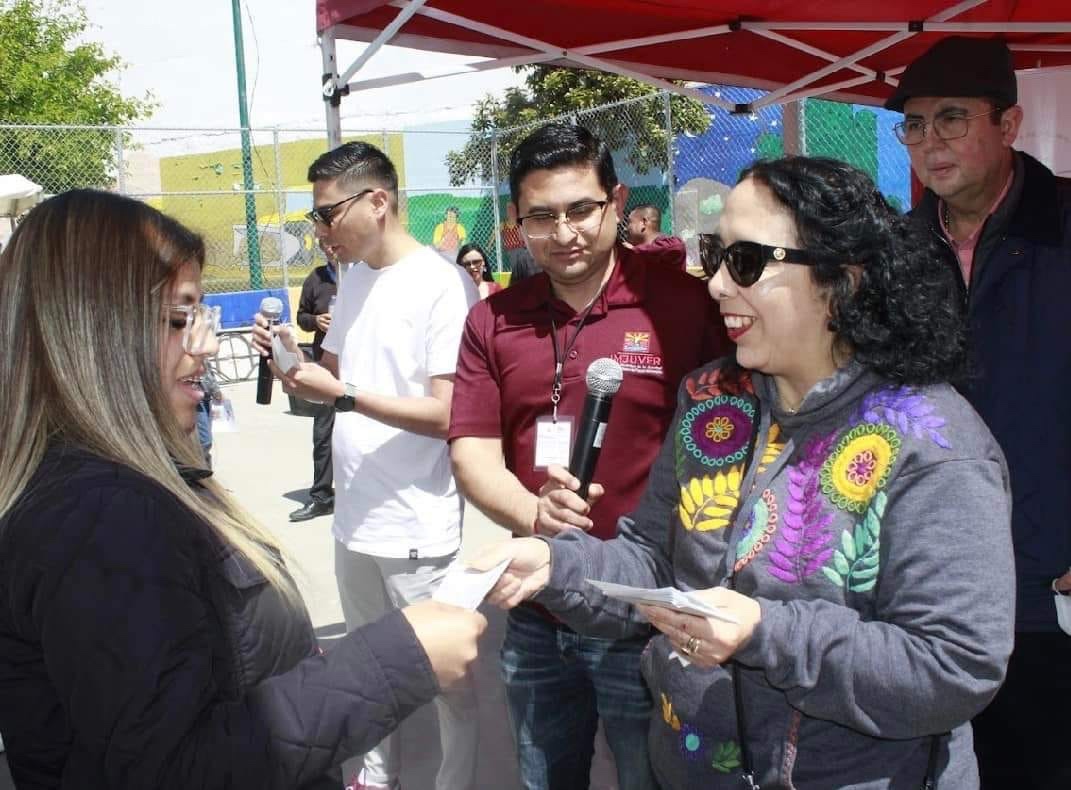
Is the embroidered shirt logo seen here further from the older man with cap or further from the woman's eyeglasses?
the woman's eyeglasses

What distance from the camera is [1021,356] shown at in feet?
8.09

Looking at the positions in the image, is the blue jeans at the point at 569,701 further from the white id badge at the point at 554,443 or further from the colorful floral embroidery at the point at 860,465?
the colorful floral embroidery at the point at 860,465

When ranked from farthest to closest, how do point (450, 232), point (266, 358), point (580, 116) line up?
point (450, 232) → point (580, 116) → point (266, 358)

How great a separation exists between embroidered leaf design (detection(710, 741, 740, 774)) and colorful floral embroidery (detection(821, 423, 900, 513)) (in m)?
0.48

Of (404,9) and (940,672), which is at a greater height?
(404,9)

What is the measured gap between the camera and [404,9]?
4.10 meters

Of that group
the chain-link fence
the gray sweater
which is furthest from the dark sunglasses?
the chain-link fence

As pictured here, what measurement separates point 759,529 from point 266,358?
226 centimetres

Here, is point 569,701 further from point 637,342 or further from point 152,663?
point 152,663

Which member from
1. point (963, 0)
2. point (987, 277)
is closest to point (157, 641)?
point (987, 277)

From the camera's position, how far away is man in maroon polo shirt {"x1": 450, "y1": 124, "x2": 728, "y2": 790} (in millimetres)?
2656

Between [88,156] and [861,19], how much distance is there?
14.1 meters

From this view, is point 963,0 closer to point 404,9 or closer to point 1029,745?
point 404,9

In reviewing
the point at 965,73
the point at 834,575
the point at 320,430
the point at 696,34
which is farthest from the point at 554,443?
the point at 320,430
